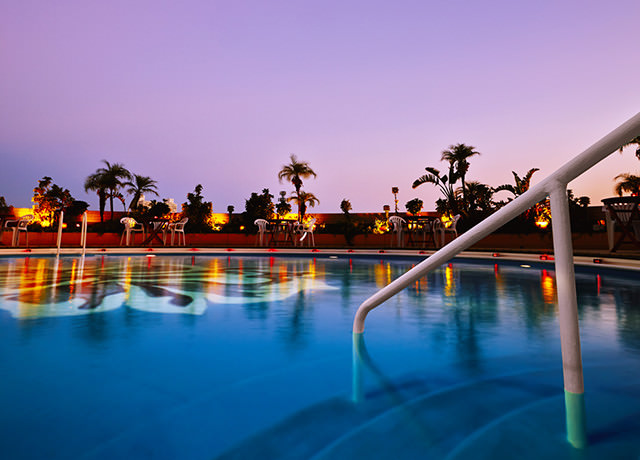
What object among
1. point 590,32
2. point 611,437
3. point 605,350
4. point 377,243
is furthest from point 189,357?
point 590,32

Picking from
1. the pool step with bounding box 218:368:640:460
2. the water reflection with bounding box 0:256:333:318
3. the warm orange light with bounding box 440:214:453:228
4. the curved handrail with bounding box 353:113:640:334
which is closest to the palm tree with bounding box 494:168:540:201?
the warm orange light with bounding box 440:214:453:228

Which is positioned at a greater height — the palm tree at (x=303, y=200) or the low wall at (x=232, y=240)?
the palm tree at (x=303, y=200)

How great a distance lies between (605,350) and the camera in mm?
1641

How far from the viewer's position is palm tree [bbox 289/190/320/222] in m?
22.2

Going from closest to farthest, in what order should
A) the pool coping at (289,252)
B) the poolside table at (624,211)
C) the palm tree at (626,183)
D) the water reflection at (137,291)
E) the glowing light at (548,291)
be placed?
the water reflection at (137,291)
the glowing light at (548,291)
the poolside table at (624,211)
the pool coping at (289,252)
the palm tree at (626,183)

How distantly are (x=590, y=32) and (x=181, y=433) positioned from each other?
1748 centimetres

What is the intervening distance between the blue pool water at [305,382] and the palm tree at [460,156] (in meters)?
14.4

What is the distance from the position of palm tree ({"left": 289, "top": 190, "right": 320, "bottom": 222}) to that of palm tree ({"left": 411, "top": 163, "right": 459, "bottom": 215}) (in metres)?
8.99

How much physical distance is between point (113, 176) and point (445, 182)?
75.2 feet

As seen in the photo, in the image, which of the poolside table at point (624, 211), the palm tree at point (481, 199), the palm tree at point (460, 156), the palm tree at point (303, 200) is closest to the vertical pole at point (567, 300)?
the poolside table at point (624, 211)

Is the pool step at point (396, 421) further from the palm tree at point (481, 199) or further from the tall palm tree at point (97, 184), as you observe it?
the tall palm tree at point (97, 184)

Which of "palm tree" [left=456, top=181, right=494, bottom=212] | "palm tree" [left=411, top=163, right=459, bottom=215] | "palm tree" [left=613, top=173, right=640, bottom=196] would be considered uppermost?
"palm tree" [left=613, top=173, right=640, bottom=196]

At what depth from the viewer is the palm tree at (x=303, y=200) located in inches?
874

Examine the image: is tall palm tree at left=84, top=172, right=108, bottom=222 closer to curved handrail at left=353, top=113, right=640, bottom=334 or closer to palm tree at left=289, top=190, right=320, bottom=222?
palm tree at left=289, top=190, right=320, bottom=222
